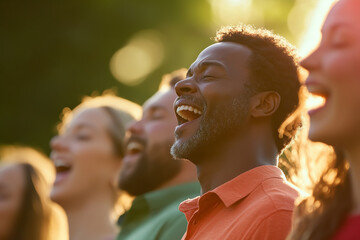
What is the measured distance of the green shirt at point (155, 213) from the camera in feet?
15.2

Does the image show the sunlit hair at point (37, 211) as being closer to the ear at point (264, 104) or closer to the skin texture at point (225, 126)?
the skin texture at point (225, 126)

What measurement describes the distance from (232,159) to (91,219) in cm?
252

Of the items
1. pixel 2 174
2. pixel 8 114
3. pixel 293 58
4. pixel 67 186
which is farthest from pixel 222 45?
pixel 8 114

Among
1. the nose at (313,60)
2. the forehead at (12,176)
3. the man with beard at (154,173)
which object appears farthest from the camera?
the forehead at (12,176)

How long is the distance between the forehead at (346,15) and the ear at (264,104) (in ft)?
3.30

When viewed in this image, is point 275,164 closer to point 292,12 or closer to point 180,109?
point 180,109

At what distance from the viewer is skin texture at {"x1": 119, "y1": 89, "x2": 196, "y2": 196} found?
522 cm

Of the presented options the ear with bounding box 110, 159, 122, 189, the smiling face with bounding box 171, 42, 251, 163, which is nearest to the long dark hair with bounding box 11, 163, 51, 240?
the ear with bounding box 110, 159, 122, 189

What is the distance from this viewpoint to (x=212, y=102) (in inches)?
143

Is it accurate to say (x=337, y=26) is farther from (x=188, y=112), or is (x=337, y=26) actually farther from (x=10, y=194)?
(x=10, y=194)

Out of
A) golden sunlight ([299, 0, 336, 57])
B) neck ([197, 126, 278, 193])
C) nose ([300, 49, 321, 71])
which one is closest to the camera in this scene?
nose ([300, 49, 321, 71])

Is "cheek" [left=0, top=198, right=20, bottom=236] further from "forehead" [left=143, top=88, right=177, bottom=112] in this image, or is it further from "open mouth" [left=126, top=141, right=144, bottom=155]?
"forehead" [left=143, top=88, right=177, bottom=112]

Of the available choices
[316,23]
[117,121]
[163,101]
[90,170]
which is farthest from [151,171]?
[316,23]

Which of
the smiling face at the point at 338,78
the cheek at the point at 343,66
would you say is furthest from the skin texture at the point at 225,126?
the cheek at the point at 343,66
